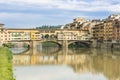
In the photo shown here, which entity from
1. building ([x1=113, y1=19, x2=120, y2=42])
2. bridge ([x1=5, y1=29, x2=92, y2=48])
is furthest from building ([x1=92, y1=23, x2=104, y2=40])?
building ([x1=113, y1=19, x2=120, y2=42])

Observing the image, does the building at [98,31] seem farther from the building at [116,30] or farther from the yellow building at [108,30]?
the building at [116,30]

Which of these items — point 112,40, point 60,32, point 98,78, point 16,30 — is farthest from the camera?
point 60,32

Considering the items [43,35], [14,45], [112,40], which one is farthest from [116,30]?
[14,45]

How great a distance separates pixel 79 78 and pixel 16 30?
45090 millimetres

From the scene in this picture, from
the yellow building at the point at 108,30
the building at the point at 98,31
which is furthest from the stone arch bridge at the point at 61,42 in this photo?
the building at the point at 98,31

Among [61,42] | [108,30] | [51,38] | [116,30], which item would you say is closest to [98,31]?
[108,30]

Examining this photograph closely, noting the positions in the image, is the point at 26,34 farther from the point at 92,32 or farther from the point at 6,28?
the point at 92,32

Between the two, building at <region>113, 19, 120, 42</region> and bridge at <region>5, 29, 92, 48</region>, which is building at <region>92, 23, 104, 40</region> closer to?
bridge at <region>5, 29, 92, 48</region>

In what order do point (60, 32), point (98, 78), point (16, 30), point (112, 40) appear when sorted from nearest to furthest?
point (98, 78) → point (112, 40) → point (16, 30) → point (60, 32)

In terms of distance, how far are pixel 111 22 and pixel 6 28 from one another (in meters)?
18.3

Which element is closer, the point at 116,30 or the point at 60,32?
the point at 116,30

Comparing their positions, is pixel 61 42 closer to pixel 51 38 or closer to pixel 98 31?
pixel 51 38

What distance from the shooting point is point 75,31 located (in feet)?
237

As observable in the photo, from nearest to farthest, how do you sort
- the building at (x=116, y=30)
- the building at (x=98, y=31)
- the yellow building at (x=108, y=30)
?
the building at (x=116, y=30), the yellow building at (x=108, y=30), the building at (x=98, y=31)
